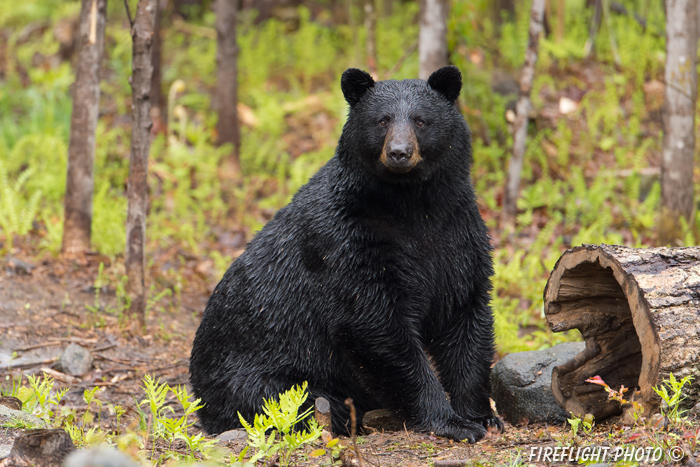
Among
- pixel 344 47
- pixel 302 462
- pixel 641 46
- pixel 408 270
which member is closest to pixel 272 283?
pixel 408 270

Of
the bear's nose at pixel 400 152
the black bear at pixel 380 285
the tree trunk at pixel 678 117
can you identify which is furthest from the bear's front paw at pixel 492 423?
the tree trunk at pixel 678 117

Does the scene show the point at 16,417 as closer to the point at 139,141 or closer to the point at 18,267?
the point at 139,141

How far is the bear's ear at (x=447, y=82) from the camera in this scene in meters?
4.20

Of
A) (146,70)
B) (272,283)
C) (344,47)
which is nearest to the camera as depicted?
(272,283)

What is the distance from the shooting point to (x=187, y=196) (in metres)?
9.30

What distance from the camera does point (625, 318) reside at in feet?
13.3

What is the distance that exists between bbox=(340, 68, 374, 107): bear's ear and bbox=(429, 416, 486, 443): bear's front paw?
2013 mm

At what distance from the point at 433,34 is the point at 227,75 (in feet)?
11.6

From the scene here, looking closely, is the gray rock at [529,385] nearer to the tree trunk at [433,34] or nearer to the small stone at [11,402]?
the small stone at [11,402]

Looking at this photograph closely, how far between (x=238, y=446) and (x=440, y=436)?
115 centimetres

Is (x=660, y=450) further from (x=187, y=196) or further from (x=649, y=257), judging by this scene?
(x=187, y=196)

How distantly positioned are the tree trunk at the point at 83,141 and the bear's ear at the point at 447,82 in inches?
154

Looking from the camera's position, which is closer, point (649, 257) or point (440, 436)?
point (649, 257)

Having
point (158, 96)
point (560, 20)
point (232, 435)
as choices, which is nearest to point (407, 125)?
point (232, 435)
